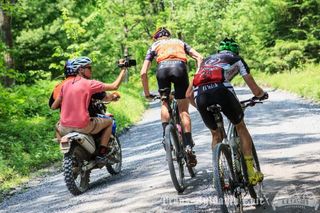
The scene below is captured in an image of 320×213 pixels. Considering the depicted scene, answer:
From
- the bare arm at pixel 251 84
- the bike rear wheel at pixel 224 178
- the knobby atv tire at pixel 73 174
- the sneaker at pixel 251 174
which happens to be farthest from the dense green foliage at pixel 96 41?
the bare arm at pixel 251 84

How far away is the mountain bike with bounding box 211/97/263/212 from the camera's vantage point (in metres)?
4.93

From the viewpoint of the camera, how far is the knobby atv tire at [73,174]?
7742 mm

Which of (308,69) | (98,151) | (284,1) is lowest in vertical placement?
(308,69)

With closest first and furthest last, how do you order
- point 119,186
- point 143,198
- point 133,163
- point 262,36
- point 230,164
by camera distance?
point 230,164, point 143,198, point 119,186, point 133,163, point 262,36

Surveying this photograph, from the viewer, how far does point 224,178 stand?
5.06m

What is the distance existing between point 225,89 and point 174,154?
1967 mm

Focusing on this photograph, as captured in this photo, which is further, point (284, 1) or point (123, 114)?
point (284, 1)

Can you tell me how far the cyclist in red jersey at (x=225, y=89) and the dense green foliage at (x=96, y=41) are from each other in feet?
19.9

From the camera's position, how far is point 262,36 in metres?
33.9

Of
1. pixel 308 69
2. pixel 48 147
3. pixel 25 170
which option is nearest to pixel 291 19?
pixel 308 69

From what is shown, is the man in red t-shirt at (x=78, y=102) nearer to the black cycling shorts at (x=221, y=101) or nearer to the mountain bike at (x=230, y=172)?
the black cycling shorts at (x=221, y=101)

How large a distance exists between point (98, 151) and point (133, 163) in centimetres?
197

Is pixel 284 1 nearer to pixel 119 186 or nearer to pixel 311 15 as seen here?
pixel 311 15

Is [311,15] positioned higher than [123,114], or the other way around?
[311,15]
